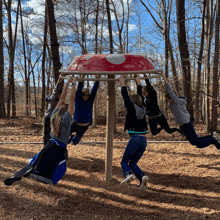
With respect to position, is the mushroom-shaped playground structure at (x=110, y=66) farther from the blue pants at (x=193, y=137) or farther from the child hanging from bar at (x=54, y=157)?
the blue pants at (x=193, y=137)

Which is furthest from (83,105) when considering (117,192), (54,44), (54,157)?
(54,44)

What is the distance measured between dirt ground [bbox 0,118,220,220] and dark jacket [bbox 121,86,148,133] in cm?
116

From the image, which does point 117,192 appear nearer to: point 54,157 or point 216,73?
point 54,157

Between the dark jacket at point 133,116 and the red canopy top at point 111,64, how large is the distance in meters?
0.33

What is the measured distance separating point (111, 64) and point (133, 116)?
0.86 metres

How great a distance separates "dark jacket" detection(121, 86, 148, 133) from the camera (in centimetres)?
338

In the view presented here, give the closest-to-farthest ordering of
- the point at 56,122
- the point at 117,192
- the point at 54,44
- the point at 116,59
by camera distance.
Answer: the point at 56,122 → the point at 116,59 → the point at 117,192 → the point at 54,44

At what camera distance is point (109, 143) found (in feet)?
13.6

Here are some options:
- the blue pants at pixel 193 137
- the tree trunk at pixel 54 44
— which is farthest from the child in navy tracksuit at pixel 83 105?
the tree trunk at pixel 54 44

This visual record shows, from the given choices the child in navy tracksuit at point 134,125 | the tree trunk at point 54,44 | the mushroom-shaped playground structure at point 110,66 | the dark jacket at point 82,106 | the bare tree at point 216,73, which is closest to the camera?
the mushroom-shaped playground structure at point 110,66

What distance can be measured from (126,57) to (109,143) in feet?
5.24

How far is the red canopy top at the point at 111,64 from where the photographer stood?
333cm

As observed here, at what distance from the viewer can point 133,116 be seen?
3.40 m

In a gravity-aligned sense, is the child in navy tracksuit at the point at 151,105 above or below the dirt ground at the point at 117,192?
above
